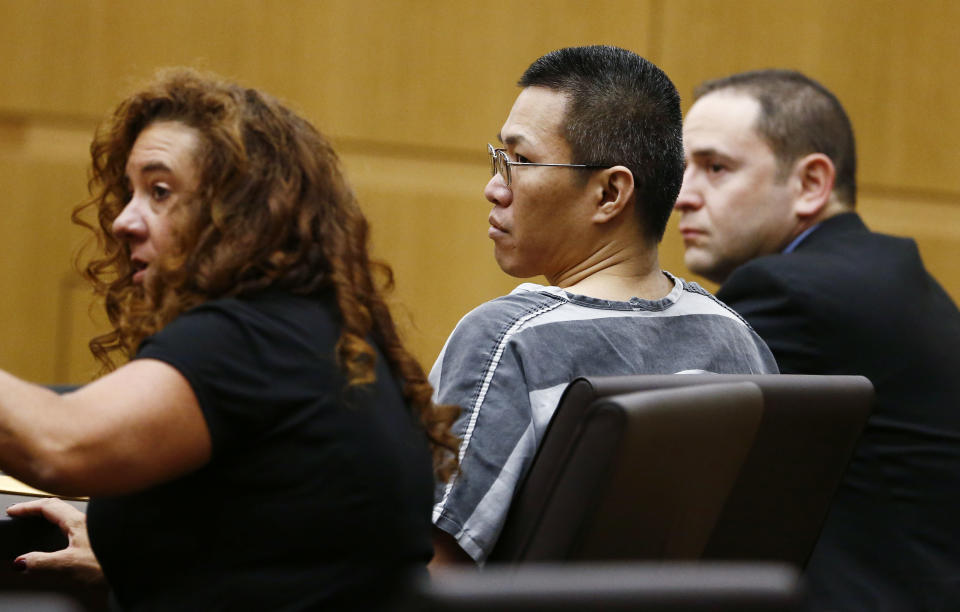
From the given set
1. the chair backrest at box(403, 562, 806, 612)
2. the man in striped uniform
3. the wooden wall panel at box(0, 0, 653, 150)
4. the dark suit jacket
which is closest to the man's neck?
the man in striped uniform

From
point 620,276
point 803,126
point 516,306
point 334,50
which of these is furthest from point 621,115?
point 334,50

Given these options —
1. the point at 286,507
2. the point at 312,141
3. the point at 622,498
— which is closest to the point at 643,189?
the point at 312,141

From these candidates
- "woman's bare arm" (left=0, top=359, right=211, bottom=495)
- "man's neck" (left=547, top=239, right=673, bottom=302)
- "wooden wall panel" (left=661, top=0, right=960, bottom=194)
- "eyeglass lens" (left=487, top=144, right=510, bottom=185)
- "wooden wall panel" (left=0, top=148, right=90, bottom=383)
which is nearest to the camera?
"woman's bare arm" (left=0, top=359, right=211, bottom=495)

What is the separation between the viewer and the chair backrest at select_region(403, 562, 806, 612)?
65cm

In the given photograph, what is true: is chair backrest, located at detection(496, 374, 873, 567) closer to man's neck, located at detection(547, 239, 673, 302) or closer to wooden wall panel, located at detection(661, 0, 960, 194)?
man's neck, located at detection(547, 239, 673, 302)

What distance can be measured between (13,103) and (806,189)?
177 centimetres

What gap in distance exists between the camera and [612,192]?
1638 mm

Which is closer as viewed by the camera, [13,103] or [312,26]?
[13,103]

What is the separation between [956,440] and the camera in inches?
77.4

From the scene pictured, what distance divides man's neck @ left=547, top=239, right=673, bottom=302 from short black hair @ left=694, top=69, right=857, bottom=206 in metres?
0.94

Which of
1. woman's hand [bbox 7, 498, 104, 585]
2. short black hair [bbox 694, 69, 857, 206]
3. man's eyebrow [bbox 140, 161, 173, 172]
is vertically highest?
man's eyebrow [bbox 140, 161, 173, 172]

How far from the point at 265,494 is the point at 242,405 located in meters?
0.09

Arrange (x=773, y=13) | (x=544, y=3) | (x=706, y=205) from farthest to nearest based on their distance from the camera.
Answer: (x=773, y=13) < (x=544, y=3) < (x=706, y=205)

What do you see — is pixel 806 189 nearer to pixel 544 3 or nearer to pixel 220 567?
pixel 544 3
